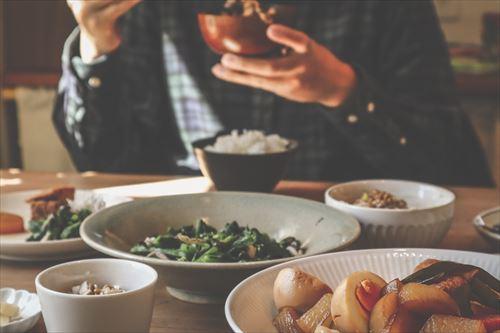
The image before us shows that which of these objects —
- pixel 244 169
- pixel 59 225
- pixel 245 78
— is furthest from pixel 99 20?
pixel 59 225

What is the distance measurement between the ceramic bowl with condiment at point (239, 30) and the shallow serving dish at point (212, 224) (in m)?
0.46

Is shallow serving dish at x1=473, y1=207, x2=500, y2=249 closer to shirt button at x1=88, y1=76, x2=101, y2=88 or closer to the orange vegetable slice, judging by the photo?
the orange vegetable slice

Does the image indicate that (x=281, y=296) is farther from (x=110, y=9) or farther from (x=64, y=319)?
(x=110, y=9)

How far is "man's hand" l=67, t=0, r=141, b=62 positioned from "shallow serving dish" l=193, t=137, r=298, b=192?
469 mm

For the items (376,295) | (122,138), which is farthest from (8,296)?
(122,138)

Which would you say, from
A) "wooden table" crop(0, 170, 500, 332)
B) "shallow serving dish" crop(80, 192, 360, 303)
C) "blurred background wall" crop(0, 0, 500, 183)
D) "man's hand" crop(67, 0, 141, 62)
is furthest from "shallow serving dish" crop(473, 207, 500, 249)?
"blurred background wall" crop(0, 0, 500, 183)

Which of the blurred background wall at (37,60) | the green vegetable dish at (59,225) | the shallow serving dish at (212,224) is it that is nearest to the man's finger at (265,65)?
the shallow serving dish at (212,224)

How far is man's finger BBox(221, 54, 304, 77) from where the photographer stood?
67.2 inches

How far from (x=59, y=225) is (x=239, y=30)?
0.63 m

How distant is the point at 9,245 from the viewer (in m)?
1.10

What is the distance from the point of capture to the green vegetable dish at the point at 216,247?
3.37 ft

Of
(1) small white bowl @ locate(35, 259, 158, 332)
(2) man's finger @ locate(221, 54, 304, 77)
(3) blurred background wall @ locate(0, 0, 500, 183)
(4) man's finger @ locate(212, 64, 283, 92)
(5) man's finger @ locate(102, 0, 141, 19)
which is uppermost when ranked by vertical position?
(5) man's finger @ locate(102, 0, 141, 19)

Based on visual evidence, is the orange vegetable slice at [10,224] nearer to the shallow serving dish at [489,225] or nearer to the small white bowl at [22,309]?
the small white bowl at [22,309]

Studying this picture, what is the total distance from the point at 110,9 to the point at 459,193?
36.7 inches
